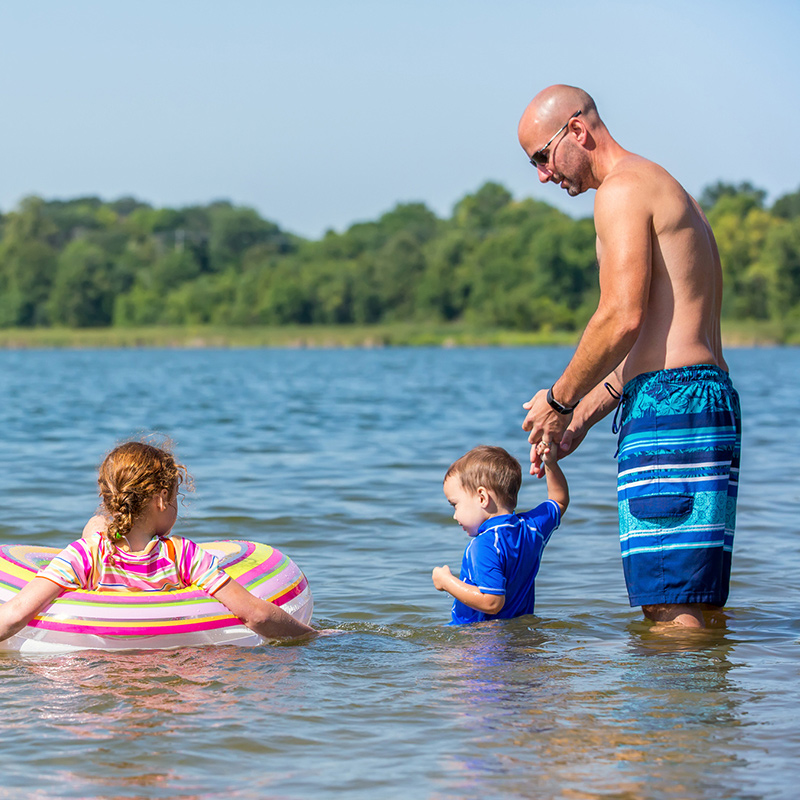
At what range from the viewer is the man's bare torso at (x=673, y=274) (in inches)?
155

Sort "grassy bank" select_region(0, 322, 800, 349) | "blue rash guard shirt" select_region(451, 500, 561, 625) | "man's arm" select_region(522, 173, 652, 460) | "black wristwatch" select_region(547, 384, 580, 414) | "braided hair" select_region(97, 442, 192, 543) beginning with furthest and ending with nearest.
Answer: "grassy bank" select_region(0, 322, 800, 349), "blue rash guard shirt" select_region(451, 500, 561, 625), "black wristwatch" select_region(547, 384, 580, 414), "braided hair" select_region(97, 442, 192, 543), "man's arm" select_region(522, 173, 652, 460)

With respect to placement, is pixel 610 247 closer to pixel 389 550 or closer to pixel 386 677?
pixel 386 677

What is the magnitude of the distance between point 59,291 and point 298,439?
295 ft

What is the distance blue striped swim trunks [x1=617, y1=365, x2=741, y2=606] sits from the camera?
13.1 feet

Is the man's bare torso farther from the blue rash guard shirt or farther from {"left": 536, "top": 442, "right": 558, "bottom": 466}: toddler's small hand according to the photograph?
the blue rash guard shirt

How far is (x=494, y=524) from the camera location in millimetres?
4367

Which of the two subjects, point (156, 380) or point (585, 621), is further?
point (156, 380)

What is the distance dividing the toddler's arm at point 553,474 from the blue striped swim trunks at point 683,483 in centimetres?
33

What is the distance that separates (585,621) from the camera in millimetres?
5113

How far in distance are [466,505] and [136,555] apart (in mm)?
1281

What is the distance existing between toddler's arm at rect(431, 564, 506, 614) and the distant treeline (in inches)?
2762

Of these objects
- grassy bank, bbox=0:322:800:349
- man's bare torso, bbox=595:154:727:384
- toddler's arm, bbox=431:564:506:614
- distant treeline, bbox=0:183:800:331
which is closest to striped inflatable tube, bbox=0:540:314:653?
toddler's arm, bbox=431:564:506:614

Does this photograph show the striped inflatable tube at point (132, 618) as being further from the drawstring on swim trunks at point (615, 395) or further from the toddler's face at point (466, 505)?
the drawstring on swim trunks at point (615, 395)

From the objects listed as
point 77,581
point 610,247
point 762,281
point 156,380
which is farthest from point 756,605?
point 762,281
